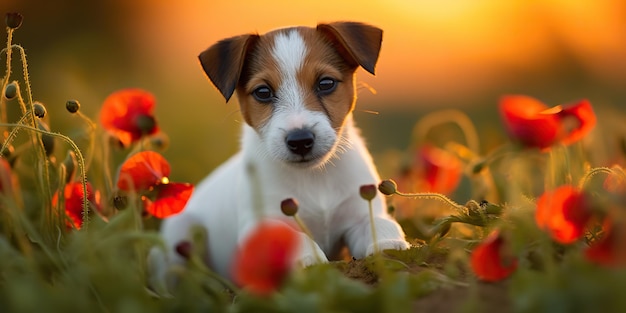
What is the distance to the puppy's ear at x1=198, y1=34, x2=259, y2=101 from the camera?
3.82 metres

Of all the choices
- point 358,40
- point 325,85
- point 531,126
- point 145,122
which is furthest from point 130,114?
point 531,126

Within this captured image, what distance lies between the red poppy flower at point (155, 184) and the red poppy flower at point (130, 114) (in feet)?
1.96

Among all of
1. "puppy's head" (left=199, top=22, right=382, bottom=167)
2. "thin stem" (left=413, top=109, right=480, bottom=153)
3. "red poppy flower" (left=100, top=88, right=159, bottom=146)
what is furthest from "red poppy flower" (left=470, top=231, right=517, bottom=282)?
"thin stem" (left=413, top=109, right=480, bottom=153)

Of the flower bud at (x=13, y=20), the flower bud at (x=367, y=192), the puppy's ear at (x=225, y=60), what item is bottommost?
the flower bud at (x=367, y=192)

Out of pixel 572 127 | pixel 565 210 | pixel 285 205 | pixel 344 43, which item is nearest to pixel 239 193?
pixel 344 43

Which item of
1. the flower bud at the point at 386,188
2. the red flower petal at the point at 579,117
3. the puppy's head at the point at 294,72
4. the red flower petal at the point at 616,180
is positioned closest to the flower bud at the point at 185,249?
the flower bud at the point at 386,188

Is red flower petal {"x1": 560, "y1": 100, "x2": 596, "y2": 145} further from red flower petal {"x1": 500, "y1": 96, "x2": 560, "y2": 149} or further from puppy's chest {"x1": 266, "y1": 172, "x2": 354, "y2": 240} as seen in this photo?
puppy's chest {"x1": 266, "y1": 172, "x2": 354, "y2": 240}

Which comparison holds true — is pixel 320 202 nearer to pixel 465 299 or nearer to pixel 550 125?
pixel 550 125

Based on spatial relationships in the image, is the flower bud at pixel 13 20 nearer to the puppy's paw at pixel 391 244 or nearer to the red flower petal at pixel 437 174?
the puppy's paw at pixel 391 244

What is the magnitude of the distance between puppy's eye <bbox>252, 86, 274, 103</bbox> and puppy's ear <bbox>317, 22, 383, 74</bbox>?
433 mm

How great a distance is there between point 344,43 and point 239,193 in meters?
0.95

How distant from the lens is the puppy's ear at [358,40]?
3756 millimetres

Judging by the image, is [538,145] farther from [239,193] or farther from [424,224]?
[239,193]

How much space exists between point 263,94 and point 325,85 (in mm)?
323
